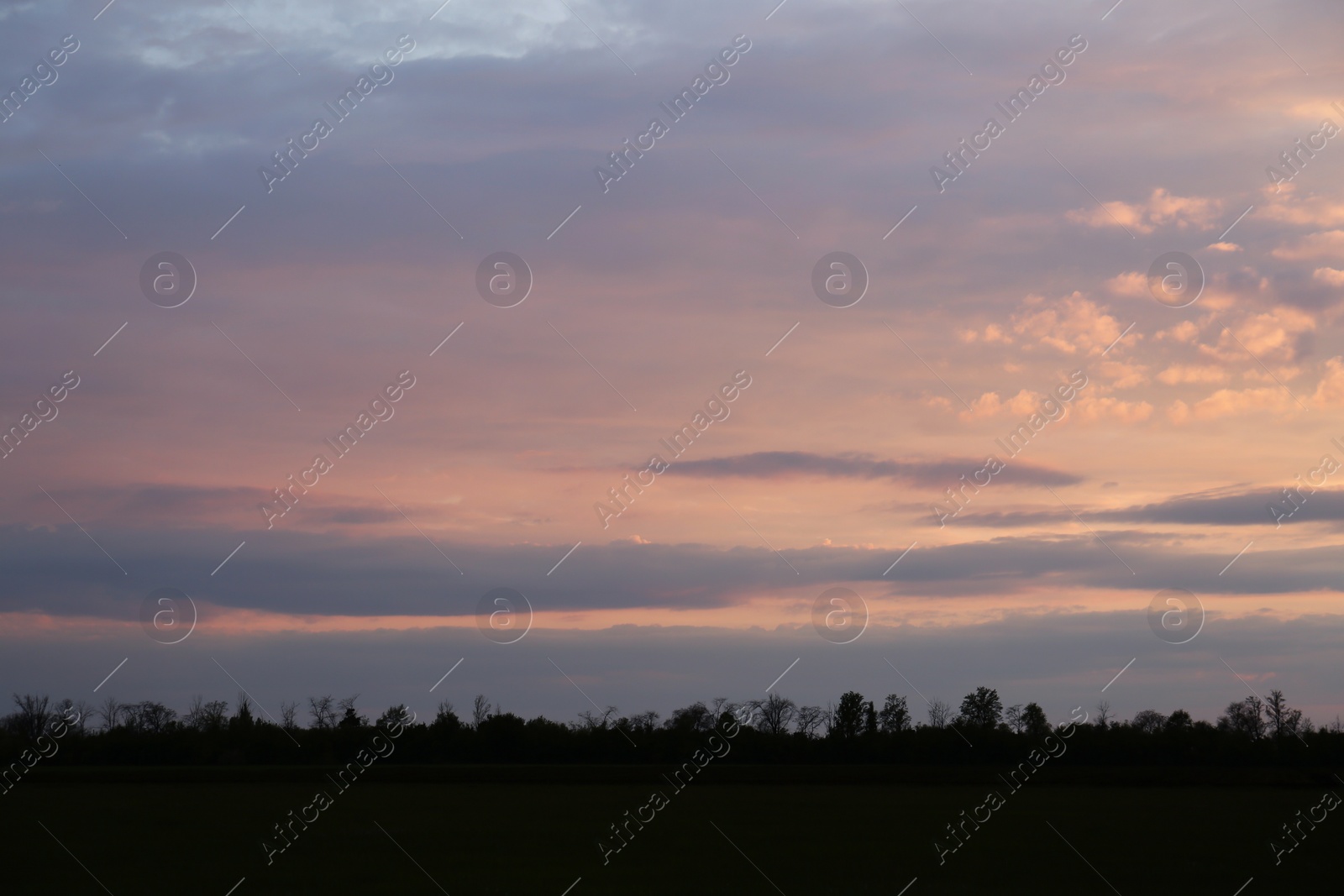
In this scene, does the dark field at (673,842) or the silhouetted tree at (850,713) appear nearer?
the dark field at (673,842)

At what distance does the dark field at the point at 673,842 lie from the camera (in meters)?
26.2

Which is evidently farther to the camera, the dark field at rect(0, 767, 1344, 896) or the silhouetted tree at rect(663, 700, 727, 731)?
the silhouetted tree at rect(663, 700, 727, 731)

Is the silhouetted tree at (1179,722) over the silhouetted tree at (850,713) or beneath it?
beneath

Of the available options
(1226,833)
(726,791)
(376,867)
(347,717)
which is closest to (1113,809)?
(1226,833)

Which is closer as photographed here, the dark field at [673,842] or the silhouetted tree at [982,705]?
the dark field at [673,842]

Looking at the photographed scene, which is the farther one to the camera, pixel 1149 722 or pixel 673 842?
pixel 1149 722

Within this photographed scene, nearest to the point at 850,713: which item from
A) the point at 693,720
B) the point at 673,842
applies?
the point at 693,720

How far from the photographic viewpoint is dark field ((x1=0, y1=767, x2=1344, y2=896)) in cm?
2619

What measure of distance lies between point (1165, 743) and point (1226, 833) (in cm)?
5186

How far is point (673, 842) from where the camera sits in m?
34.2

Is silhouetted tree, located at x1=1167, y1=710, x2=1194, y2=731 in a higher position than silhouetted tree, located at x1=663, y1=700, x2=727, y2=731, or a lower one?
lower

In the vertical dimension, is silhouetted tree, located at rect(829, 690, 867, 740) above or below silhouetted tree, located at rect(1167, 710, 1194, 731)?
above

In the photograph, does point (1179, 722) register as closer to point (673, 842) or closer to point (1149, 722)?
point (1149, 722)

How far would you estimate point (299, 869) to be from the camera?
2809 centimetres
